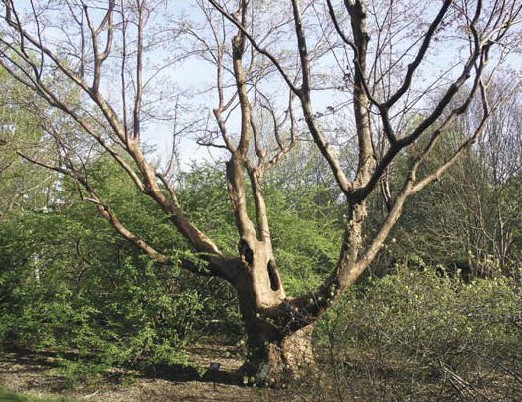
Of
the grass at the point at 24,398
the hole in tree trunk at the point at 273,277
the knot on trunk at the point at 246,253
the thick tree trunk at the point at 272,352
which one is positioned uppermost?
the knot on trunk at the point at 246,253

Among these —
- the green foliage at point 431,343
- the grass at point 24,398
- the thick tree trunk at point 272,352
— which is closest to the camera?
the green foliage at point 431,343

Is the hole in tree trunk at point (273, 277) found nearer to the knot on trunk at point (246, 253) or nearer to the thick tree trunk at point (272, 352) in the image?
the knot on trunk at point (246, 253)

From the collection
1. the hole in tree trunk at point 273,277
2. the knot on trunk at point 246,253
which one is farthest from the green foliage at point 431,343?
the hole in tree trunk at point 273,277

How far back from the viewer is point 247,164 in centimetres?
1048

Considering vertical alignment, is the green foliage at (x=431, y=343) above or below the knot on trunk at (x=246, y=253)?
below

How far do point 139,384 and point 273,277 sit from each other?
8.53 ft

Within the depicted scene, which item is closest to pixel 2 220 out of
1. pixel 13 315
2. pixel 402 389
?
pixel 13 315

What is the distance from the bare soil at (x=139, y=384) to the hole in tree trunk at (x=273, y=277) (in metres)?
1.53

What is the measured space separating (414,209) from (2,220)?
606 inches

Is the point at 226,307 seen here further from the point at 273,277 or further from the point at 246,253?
the point at 246,253

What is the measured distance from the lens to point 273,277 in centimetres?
956

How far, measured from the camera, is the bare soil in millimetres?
8570

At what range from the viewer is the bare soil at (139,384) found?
8.57 meters

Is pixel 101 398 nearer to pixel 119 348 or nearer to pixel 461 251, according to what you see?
pixel 119 348
